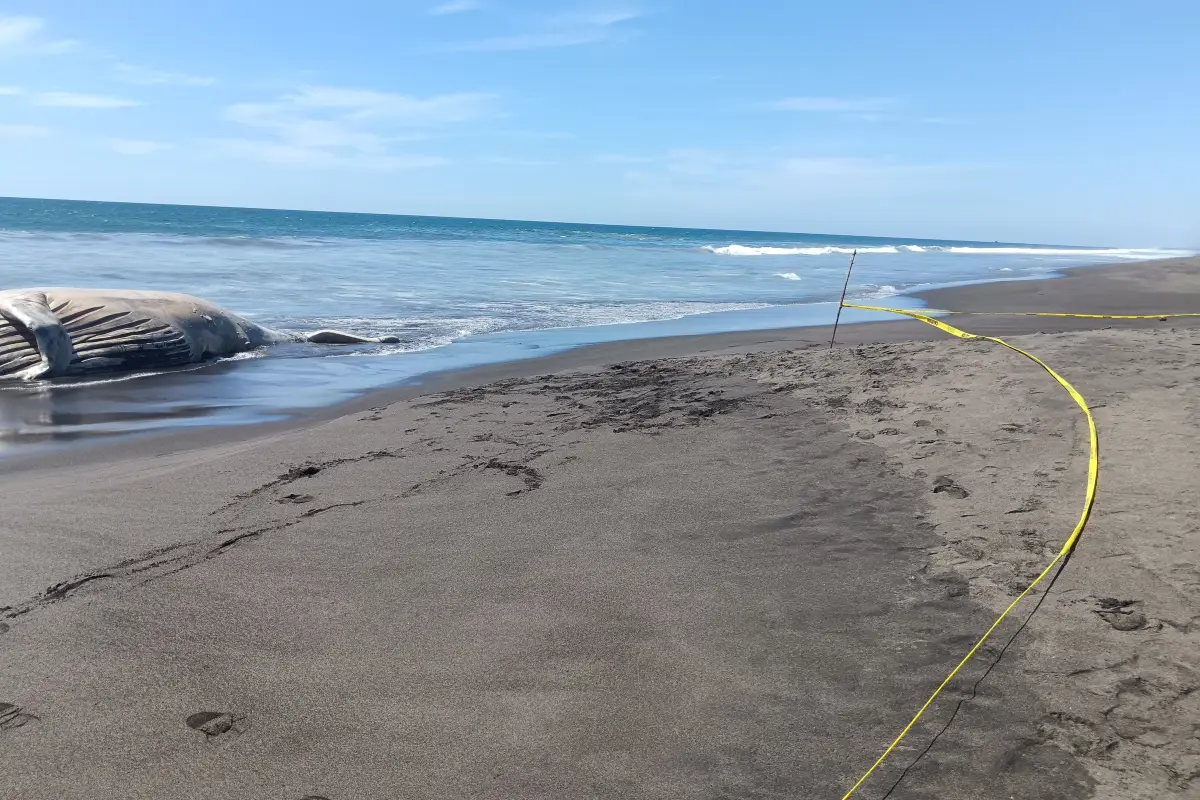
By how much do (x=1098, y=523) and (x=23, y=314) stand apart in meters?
9.08

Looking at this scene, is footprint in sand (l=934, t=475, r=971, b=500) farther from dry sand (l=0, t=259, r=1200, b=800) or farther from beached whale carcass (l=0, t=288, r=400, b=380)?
beached whale carcass (l=0, t=288, r=400, b=380)

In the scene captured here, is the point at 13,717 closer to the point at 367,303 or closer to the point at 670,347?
the point at 670,347

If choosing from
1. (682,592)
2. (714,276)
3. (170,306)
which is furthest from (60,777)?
(714,276)

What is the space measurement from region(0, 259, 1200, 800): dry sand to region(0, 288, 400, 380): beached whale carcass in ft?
10.9

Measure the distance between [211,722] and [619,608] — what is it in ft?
4.78

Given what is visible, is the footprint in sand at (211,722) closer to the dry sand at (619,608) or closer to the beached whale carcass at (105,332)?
the dry sand at (619,608)

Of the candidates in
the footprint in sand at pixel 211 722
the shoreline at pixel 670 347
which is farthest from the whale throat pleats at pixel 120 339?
the footprint in sand at pixel 211 722

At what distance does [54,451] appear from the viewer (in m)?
5.56

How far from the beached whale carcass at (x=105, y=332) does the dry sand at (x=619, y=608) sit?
3.32 m

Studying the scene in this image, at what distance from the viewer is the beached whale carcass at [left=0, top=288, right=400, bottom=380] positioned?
794cm

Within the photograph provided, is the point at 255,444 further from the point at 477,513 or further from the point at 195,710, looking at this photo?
the point at 195,710

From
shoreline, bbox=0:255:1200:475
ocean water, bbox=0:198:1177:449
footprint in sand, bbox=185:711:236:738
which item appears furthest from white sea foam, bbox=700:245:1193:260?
footprint in sand, bbox=185:711:236:738

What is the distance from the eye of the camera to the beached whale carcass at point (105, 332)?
794 centimetres

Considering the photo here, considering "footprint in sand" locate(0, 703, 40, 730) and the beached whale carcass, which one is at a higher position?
the beached whale carcass
